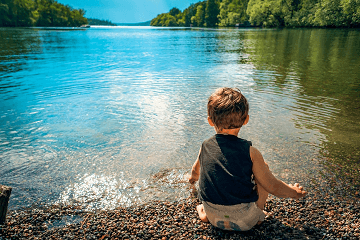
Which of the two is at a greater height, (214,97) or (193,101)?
(214,97)

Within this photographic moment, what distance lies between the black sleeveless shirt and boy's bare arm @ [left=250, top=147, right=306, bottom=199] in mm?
62

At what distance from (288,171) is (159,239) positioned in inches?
111

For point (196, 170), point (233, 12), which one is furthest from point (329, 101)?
point (233, 12)

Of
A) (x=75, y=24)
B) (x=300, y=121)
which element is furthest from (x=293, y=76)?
(x=75, y=24)

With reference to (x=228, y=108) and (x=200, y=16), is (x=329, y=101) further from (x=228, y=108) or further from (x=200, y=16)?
(x=200, y=16)

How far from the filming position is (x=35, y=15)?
126 meters

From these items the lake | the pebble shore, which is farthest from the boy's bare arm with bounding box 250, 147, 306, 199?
the lake

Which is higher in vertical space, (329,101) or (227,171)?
(227,171)

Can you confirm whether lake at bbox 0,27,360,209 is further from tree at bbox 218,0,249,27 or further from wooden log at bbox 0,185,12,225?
tree at bbox 218,0,249,27

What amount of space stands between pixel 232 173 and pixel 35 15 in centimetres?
15481

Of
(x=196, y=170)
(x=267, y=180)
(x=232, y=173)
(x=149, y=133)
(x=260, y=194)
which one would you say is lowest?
(x=149, y=133)

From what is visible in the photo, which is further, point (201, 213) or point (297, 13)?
point (297, 13)

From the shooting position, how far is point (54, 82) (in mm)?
12672

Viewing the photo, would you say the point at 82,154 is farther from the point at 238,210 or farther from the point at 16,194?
the point at 238,210
